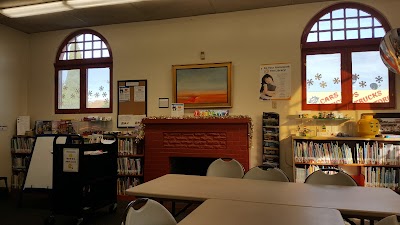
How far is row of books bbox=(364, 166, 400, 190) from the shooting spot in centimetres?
415

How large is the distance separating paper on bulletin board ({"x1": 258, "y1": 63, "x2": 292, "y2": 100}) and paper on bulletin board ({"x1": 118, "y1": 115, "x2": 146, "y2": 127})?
2.24m

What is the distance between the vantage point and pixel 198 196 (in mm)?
2293

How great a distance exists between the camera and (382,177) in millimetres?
4203

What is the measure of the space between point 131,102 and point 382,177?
428 centimetres

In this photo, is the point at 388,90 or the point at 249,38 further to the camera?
the point at 249,38

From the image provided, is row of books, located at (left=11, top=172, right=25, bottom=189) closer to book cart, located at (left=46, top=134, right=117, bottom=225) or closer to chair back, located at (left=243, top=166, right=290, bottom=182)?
book cart, located at (left=46, top=134, right=117, bottom=225)

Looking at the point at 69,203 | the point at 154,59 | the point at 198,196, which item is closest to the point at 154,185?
the point at 198,196

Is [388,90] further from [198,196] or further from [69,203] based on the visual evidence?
[69,203]

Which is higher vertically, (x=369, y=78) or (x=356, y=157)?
(x=369, y=78)

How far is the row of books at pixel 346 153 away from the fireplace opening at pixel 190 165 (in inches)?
62.4

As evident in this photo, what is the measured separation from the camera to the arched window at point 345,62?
4.56 metres

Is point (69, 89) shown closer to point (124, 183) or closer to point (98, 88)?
point (98, 88)

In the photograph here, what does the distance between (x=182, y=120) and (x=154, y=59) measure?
139 cm

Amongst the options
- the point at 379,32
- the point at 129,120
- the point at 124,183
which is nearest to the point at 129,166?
the point at 124,183
